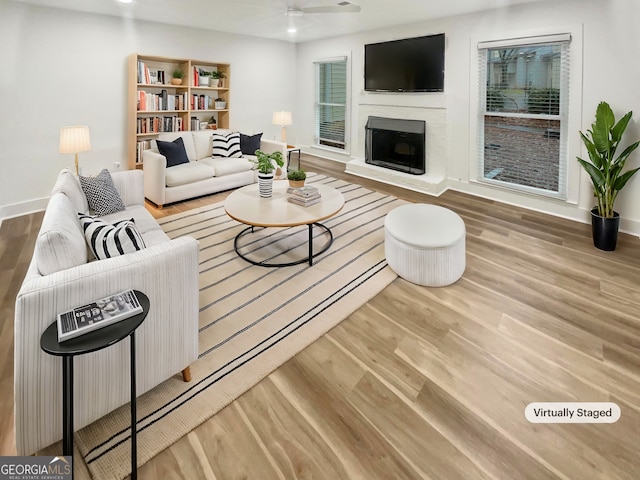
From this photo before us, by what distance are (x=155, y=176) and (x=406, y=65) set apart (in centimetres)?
405

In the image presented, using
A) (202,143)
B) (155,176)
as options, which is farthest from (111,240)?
(202,143)

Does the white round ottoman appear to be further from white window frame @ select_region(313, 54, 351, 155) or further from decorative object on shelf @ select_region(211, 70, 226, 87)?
decorative object on shelf @ select_region(211, 70, 226, 87)

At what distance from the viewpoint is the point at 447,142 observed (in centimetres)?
517

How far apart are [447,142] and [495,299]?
3238 millimetres

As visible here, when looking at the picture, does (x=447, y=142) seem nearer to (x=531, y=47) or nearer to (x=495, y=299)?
(x=531, y=47)

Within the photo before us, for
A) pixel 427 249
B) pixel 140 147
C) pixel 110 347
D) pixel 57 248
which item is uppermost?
pixel 140 147

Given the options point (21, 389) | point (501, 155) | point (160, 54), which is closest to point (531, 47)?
point (501, 155)

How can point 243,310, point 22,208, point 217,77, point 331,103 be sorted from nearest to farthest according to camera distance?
point 243,310 < point 22,208 < point 217,77 < point 331,103

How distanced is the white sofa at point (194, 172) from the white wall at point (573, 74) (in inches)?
101

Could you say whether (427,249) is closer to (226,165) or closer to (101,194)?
(101,194)

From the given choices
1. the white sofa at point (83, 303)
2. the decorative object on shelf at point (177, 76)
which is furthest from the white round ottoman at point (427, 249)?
the decorative object on shelf at point (177, 76)

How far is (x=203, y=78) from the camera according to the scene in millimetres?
5695

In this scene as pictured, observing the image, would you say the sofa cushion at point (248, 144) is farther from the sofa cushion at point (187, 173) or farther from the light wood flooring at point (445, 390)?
the light wood flooring at point (445, 390)

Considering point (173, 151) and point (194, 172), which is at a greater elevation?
point (173, 151)
